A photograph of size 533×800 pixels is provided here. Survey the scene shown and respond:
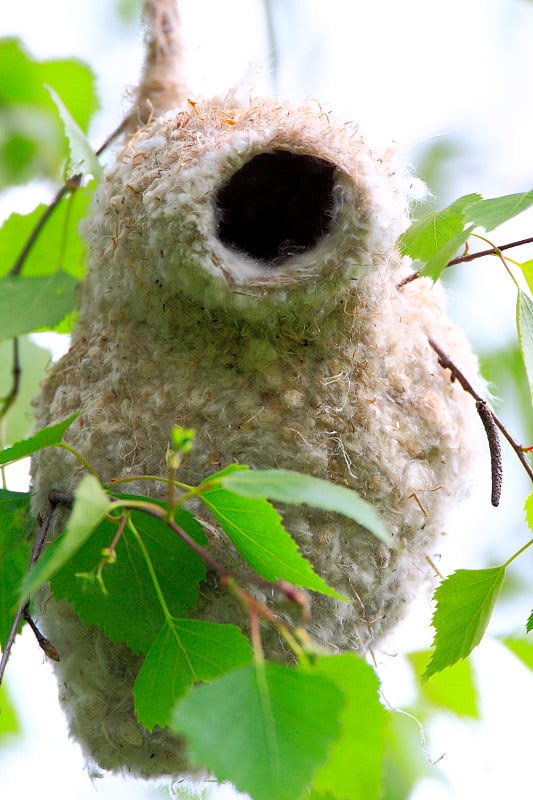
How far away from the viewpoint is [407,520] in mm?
1162

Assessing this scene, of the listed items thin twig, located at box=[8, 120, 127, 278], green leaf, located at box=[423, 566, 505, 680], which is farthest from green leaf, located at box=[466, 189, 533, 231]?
thin twig, located at box=[8, 120, 127, 278]

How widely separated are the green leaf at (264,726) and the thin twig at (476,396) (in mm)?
478

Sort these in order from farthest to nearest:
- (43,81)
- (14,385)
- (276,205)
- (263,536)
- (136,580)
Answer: (43,81), (14,385), (276,205), (136,580), (263,536)

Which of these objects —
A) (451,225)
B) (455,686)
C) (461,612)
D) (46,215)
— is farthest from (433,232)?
(455,686)

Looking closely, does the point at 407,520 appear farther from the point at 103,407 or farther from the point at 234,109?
the point at 234,109

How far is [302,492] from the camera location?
0.69 metres

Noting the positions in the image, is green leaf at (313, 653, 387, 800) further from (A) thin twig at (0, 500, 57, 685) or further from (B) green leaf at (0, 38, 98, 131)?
(B) green leaf at (0, 38, 98, 131)

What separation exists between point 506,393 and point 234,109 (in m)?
1.09

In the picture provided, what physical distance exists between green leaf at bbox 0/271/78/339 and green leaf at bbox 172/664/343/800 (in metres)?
0.67

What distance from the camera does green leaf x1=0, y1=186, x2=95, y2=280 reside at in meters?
1.50

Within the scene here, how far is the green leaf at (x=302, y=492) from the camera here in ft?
2.21

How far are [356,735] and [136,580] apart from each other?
308 mm

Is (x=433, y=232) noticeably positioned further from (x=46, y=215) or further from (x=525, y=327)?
(x=46, y=215)

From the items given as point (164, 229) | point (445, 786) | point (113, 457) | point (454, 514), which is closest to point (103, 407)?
point (113, 457)
